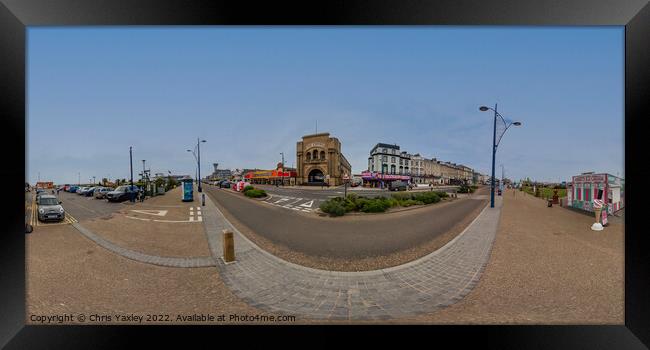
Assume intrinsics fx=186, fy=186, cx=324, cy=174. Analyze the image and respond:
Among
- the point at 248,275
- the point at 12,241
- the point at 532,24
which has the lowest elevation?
the point at 248,275

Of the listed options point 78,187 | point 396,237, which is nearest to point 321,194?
point 396,237

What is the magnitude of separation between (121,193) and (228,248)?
3211 mm

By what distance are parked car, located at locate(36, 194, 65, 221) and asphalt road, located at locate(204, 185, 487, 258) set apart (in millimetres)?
2369

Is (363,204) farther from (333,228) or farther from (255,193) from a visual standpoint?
(255,193)

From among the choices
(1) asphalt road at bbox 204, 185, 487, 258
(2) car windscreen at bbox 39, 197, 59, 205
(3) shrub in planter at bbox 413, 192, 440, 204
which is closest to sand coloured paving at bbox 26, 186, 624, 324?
(2) car windscreen at bbox 39, 197, 59, 205

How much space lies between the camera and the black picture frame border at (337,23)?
2197 millimetres

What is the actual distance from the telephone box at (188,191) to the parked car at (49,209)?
1898 mm

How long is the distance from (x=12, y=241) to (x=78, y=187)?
2.04 m

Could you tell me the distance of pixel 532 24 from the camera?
248 centimetres

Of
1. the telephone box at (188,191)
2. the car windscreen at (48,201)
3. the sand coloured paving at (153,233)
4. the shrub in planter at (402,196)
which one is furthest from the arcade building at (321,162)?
the car windscreen at (48,201)

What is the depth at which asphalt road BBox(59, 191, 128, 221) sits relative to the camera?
12.1 ft

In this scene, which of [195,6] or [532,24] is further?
[532,24]

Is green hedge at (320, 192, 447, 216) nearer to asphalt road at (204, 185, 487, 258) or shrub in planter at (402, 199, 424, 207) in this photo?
shrub in planter at (402, 199, 424, 207)

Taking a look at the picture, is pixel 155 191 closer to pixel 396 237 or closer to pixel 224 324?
pixel 224 324
